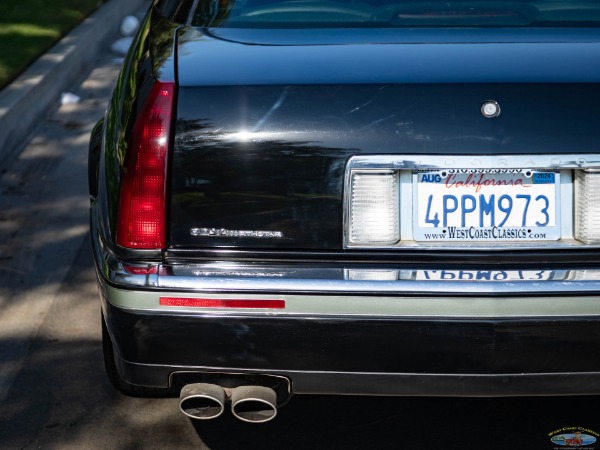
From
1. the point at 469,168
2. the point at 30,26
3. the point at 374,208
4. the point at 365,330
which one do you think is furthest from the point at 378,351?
the point at 30,26

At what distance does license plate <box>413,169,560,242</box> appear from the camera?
112 inches

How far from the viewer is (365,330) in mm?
2848

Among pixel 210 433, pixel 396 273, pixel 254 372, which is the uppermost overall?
pixel 396 273

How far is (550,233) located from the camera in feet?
9.53

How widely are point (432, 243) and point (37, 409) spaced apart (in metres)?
1.70

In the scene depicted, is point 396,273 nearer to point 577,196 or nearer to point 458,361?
point 458,361

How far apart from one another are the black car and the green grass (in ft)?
16.4

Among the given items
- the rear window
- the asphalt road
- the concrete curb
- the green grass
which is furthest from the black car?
the green grass

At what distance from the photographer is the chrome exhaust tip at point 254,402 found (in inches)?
117

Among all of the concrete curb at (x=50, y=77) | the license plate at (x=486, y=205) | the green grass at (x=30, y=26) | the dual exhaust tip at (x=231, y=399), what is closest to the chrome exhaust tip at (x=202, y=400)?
the dual exhaust tip at (x=231, y=399)

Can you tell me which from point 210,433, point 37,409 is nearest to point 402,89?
point 210,433

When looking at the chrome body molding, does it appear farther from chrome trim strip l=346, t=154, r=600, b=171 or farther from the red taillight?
the red taillight

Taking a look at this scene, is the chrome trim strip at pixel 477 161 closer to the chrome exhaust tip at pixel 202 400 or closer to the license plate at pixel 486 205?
the license plate at pixel 486 205

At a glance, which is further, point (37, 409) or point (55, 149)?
point (55, 149)
